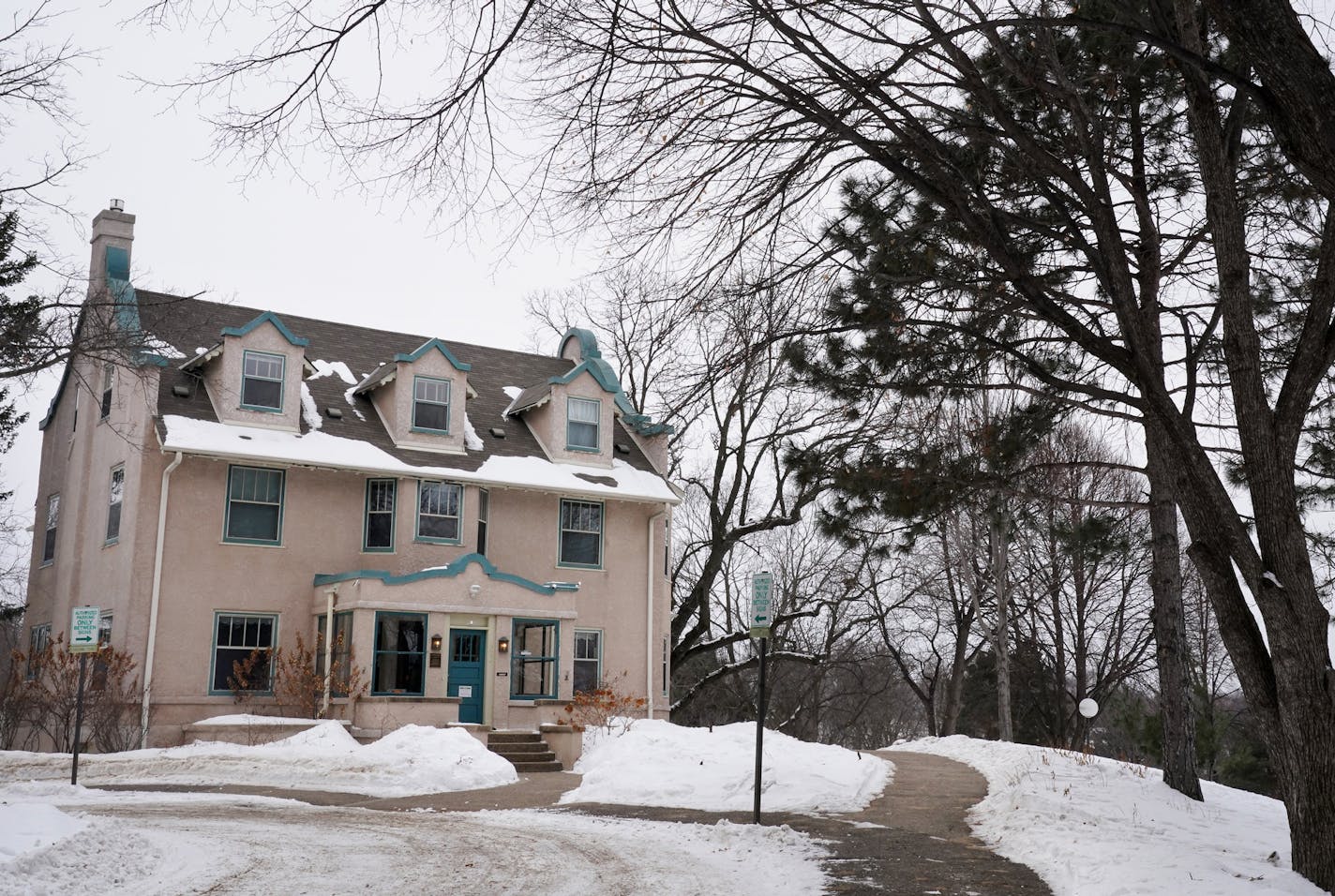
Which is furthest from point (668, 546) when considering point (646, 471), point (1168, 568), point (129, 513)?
point (1168, 568)

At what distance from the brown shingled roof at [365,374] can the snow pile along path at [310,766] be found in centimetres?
687

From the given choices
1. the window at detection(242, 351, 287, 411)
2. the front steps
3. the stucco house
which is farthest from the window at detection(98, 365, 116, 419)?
the front steps

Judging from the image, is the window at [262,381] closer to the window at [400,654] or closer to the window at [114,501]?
the window at [114,501]

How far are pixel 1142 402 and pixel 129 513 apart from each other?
63.6 feet

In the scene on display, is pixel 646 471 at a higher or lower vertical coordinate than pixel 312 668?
higher

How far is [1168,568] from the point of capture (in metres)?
14.9

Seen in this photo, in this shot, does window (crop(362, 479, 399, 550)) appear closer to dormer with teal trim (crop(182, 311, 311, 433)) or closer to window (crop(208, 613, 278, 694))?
dormer with teal trim (crop(182, 311, 311, 433))

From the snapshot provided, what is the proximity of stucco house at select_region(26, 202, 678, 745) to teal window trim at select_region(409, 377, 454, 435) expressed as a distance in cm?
4

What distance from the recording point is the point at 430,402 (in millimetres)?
25828

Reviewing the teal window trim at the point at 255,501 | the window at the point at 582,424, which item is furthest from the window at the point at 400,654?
the window at the point at 582,424

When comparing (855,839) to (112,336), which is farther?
(112,336)

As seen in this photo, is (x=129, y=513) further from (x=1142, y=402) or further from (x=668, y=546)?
(x=1142, y=402)

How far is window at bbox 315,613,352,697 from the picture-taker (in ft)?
73.5

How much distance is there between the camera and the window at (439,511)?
2489 centimetres
